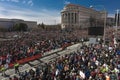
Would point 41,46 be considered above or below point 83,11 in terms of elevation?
below

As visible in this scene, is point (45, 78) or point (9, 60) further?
point (9, 60)

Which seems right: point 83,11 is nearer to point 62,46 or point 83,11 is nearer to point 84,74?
point 62,46

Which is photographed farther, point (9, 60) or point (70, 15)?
point (70, 15)

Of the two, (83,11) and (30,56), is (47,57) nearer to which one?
(30,56)

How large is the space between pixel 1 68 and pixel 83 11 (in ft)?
478

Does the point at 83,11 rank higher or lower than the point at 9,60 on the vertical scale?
higher

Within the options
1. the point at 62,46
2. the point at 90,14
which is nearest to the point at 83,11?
the point at 90,14

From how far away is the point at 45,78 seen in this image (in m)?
15.8

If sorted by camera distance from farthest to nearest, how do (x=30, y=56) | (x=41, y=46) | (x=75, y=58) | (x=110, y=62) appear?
(x=41, y=46)
(x=30, y=56)
(x=75, y=58)
(x=110, y=62)

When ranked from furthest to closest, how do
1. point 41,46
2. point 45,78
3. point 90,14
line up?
point 90,14, point 41,46, point 45,78

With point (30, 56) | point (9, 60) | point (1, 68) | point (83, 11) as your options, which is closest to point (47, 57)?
point (30, 56)

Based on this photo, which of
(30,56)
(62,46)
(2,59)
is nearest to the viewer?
(2,59)

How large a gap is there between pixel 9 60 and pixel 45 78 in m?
10.8

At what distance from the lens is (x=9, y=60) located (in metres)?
25.4
